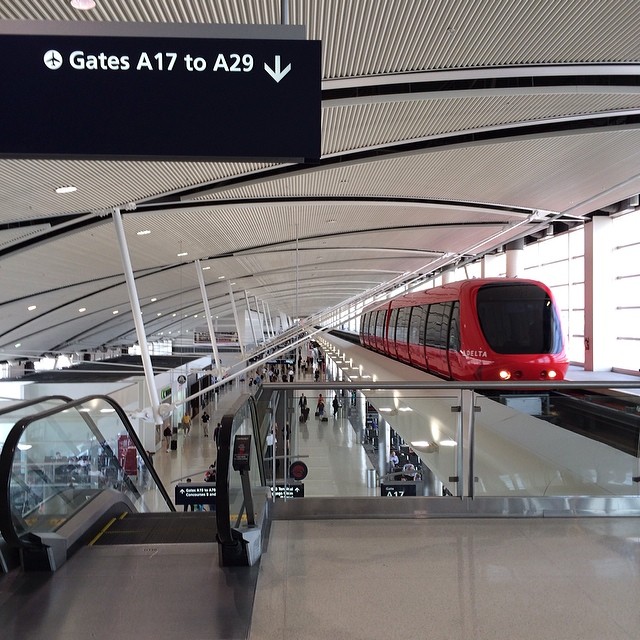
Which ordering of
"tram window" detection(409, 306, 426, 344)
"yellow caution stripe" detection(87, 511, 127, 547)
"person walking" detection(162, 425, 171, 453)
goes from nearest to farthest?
"yellow caution stripe" detection(87, 511, 127, 547) < "tram window" detection(409, 306, 426, 344) < "person walking" detection(162, 425, 171, 453)

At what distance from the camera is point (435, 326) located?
14906 mm

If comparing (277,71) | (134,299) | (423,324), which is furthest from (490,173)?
(277,71)

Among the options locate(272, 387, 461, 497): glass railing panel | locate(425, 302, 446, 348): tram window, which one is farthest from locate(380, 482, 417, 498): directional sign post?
locate(425, 302, 446, 348): tram window

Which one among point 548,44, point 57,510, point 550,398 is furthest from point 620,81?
point 57,510

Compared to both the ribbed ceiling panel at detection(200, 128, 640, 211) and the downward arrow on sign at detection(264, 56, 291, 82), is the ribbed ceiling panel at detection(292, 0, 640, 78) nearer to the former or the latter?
the downward arrow on sign at detection(264, 56, 291, 82)

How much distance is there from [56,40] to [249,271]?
3068cm

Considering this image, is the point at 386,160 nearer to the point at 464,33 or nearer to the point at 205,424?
the point at 464,33

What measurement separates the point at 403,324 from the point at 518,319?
7.56 m

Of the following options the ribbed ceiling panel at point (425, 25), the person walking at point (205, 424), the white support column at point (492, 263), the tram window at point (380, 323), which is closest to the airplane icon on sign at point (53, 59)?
the ribbed ceiling panel at point (425, 25)

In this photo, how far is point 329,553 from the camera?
13.3ft

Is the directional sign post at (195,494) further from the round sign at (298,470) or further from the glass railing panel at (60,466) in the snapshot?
the round sign at (298,470)

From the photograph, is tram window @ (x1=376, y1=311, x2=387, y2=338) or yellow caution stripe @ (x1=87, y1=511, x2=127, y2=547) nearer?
yellow caution stripe @ (x1=87, y1=511, x2=127, y2=547)

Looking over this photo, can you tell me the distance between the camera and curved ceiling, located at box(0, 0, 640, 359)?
7.11 metres

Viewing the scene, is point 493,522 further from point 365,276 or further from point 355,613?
point 365,276
